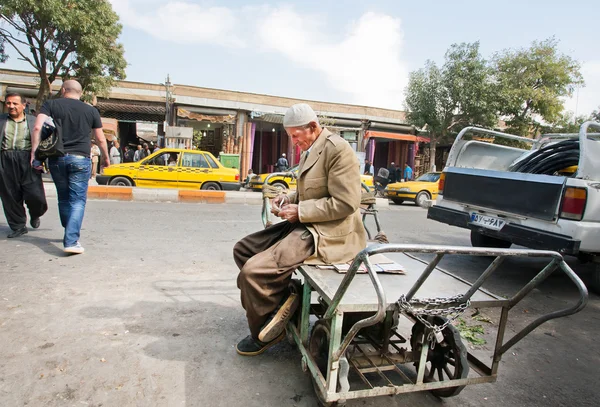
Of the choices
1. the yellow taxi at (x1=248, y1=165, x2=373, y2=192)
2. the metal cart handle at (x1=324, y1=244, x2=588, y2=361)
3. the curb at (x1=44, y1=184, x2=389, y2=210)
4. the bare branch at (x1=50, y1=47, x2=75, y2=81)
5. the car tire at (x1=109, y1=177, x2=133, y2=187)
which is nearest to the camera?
the metal cart handle at (x1=324, y1=244, x2=588, y2=361)

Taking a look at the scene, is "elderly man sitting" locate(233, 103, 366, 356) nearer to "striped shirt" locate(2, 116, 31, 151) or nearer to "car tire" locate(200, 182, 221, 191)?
"striped shirt" locate(2, 116, 31, 151)

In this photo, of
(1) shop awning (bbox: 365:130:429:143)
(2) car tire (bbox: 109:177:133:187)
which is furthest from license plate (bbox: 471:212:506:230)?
(1) shop awning (bbox: 365:130:429:143)

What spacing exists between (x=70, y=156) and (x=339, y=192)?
10.9 ft

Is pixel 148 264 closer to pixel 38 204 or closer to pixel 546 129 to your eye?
pixel 38 204

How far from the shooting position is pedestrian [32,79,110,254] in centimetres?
415

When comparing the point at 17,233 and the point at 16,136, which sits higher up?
the point at 16,136

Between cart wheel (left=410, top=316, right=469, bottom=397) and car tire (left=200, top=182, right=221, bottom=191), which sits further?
car tire (left=200, top=182, right=221, bottom=191)

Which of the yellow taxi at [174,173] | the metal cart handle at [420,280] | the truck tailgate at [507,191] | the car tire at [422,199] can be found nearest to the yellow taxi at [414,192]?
the car tire at [422,199]

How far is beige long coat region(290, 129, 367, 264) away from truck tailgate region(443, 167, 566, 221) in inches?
112

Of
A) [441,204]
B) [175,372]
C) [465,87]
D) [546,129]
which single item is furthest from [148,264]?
[546,129]

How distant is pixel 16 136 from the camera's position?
4.61 meters

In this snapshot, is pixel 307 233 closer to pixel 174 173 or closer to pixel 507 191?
pixel 507 191

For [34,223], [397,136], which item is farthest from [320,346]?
[397,136]

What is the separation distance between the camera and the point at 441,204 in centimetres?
555
